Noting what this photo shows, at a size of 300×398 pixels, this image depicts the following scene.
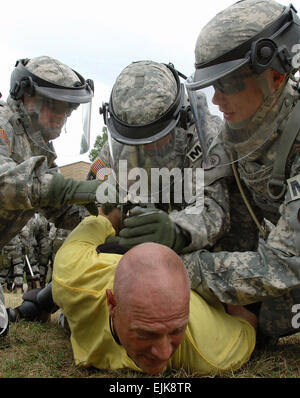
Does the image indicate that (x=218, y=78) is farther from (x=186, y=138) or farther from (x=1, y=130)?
(x=1, y=130)

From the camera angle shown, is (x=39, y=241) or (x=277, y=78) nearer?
(x=277, y=78)

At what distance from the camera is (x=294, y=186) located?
2.65 metres

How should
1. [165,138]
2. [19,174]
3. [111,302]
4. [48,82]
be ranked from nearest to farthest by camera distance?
[111,302] → [19,174] → [165,138] → [48,82]

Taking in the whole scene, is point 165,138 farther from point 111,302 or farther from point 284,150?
point 111,302

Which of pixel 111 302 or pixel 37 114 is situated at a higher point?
pixel 37 114

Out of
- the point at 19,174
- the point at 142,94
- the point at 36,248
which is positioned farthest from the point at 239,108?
the point at 36,248

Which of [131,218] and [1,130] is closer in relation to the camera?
[131,218]

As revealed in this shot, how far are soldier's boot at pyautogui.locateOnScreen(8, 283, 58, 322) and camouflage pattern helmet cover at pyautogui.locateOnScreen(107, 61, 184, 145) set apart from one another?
1.57 meters

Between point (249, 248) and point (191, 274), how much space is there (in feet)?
3.30

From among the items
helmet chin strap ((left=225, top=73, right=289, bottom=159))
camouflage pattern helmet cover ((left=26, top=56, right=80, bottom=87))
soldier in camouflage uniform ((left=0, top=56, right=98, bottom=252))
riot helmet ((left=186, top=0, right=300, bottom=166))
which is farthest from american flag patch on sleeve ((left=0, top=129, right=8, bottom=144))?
helmet chin strap ((left=225, top=73, right=289, bottom=159))

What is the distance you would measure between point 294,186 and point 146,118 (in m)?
1.11

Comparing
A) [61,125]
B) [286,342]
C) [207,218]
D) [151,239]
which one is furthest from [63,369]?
[61,125]

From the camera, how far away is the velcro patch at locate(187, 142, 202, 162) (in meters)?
3.52

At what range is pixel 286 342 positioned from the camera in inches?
131
